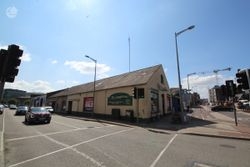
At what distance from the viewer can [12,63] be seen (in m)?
5.75

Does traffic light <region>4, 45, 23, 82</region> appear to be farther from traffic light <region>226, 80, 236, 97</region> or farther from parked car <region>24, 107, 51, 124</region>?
traffic light <region>226, 80, 236, 97</region>

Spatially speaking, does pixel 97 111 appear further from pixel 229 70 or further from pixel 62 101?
pixel 229 70

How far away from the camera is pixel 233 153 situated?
7.35m

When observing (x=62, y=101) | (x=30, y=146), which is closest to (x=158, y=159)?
(x=30, y=146)

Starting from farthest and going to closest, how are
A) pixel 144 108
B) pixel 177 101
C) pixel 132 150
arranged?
pixel 177 101 → pixel 144 108 → pixel 132 150

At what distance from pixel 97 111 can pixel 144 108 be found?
9.80m

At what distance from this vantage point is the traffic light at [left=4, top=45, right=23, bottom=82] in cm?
566

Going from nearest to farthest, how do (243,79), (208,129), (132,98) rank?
1. (243,79)
2. (208,129)
3. (132,98)

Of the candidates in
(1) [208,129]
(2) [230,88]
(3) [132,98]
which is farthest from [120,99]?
(2) [230,88]

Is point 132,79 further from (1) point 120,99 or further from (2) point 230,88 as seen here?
(2) point 230,88

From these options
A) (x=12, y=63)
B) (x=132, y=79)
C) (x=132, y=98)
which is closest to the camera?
(x=12, y=63)

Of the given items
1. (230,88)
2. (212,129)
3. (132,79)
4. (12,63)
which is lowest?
(212,129)

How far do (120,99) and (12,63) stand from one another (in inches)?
697

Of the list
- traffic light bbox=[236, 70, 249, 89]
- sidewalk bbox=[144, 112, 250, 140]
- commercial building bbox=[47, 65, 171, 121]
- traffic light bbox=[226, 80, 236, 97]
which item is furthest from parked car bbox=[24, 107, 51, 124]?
traffic light bbox=[226, 80, 236, 97]
